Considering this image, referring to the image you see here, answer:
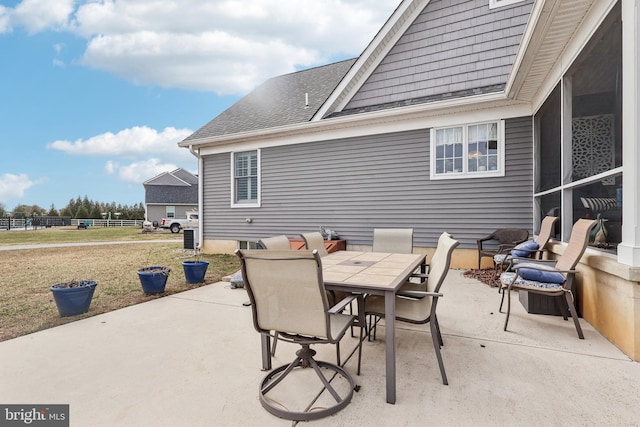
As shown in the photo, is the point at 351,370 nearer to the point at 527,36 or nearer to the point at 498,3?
the point at 527,36

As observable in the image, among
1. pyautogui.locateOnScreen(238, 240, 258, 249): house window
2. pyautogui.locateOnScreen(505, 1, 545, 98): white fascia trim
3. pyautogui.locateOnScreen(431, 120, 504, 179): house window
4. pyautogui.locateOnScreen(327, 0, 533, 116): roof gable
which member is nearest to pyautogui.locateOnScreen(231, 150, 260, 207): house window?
pyautogui.locateOnScreen(238, 240, 258, 249): house window

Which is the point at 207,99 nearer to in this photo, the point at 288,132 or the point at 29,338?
the point at 288,132

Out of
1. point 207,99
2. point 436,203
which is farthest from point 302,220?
point 207,99

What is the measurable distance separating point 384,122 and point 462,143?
168 centimetres

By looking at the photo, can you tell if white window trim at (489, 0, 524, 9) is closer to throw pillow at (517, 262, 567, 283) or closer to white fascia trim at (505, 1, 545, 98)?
white fascia trim at (505, 1, 545, 98)

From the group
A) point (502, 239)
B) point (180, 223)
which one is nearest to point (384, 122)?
point (502, 239)

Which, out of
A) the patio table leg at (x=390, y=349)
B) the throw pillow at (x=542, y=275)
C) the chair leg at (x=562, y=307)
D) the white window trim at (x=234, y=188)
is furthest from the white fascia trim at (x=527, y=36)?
the white window trim at (x=234, y=188)

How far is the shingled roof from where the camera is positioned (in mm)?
8477

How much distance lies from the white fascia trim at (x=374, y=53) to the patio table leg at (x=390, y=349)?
613cm

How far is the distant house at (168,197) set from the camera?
31.6 m

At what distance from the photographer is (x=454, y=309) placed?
388 cm

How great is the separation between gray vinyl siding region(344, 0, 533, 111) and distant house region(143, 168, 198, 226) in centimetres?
2906

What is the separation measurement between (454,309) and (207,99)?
65.8ft

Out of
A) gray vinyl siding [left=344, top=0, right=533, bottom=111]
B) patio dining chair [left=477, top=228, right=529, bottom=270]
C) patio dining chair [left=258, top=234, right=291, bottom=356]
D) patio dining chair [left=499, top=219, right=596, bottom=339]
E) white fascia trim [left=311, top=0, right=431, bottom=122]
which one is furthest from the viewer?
white fascia trim [left=311, top=0, right=431, bottom=122]
